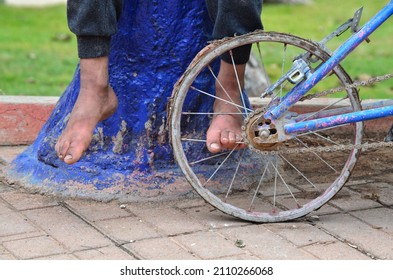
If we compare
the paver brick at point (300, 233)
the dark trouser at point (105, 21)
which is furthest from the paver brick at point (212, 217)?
the dark trouser at point (105, 21)

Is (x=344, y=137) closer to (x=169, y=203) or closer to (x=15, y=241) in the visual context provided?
(x=169, y=203)

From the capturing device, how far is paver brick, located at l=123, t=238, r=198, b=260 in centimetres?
321

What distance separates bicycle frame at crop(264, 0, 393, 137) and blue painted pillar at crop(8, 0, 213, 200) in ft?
1.82

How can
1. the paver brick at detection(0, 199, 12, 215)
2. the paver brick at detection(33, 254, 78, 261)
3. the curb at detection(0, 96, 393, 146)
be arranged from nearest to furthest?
1. the paver brick at detection(33, 254, 78, 261)
2. the paver brick at detection(0, 199, 12, 215)
3. the curb at detection(0, 96, 393, 146)

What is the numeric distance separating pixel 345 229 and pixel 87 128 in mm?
1085

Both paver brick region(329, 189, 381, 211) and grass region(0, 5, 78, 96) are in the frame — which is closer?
paver brick region(329, 189, 381, 211)

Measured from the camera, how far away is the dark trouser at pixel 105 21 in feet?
11.4

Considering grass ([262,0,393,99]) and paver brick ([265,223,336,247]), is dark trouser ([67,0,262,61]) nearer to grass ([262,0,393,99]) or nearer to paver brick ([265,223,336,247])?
paver brick ([265,223,336,247])

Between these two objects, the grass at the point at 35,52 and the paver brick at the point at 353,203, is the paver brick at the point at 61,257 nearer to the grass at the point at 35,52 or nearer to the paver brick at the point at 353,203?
the paver brick at the point at 353,203

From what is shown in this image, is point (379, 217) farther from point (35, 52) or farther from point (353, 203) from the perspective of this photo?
point (35, 52)

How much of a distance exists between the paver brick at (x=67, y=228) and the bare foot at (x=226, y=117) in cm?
59

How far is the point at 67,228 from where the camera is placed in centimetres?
349

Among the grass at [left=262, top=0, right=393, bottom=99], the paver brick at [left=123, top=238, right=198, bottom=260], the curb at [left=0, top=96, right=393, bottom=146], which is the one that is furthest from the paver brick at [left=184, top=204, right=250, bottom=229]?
the grass at [left=262, top=0, right=393, bottom=99]

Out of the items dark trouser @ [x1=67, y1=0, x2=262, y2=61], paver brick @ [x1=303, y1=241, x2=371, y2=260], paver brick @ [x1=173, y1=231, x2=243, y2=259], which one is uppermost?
dark trouser @ [x1=67, y1=0, x2=262, y2=61]
